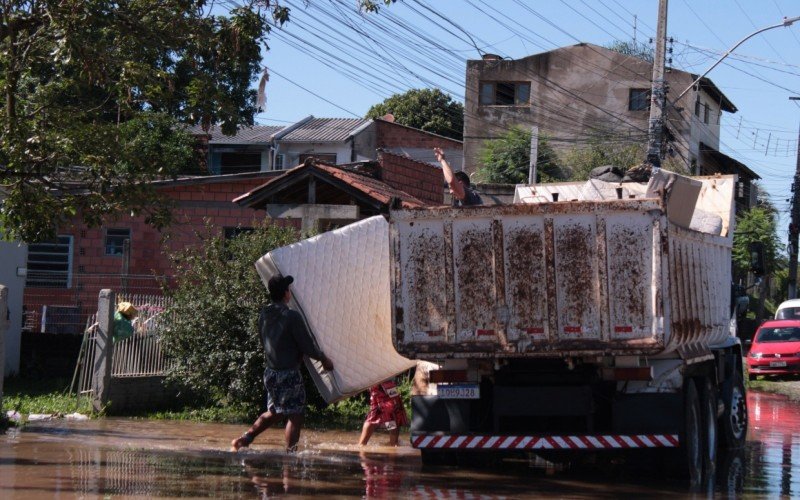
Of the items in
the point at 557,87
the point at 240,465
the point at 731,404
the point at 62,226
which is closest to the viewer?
the point at 240,465

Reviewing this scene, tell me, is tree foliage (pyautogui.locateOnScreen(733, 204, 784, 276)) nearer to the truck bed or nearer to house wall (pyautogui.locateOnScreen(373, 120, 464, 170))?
house wall (pyautogui.locateOnScreen(373, 120, 464, 170))

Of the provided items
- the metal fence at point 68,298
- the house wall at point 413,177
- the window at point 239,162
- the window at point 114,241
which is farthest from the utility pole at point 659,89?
the window at point 239,162

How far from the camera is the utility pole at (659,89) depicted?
2595cm

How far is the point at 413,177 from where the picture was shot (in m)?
22.8

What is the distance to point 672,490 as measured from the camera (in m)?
9.74

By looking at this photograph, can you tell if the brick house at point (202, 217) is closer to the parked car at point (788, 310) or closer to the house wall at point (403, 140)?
the parked car at point (788, 310)

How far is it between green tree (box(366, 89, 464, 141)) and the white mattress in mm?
49752

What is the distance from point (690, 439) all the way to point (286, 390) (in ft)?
12.5

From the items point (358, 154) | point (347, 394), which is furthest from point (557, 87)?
point (347, 394)

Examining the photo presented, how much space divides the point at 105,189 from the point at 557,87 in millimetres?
41041

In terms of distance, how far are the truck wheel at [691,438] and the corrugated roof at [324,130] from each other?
36.4m

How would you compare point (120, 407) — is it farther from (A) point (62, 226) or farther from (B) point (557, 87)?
(B) point (557, 87)

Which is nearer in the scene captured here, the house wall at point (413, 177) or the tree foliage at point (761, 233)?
the house wall at point (413, 177)

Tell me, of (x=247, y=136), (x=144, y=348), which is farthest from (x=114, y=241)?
(x=247, y=136)
